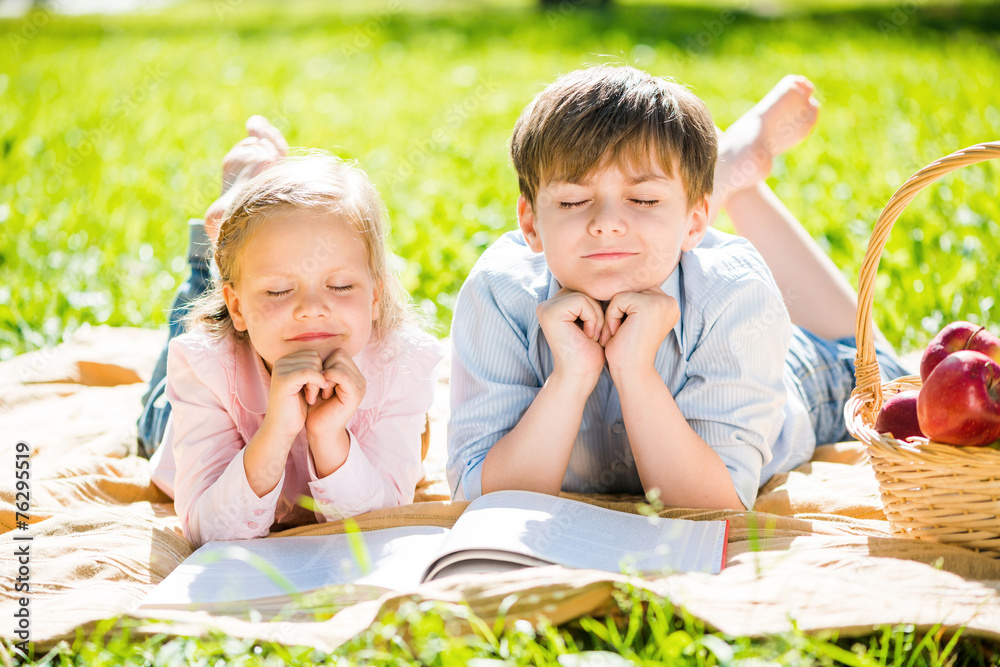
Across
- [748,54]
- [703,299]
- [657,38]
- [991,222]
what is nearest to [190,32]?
[657,38]

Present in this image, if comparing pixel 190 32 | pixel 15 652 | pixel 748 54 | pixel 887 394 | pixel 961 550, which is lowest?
pixel 15 652

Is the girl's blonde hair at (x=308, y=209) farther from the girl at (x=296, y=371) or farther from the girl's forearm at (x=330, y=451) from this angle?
the girl's forearm at (x=330, y=451)

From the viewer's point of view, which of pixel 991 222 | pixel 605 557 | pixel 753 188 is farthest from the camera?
pixel 991 222

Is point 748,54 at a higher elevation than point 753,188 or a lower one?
higher

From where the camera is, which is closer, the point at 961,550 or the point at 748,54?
the point at 961,550

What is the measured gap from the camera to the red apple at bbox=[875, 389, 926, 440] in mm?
2156

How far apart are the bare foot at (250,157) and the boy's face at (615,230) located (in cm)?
114

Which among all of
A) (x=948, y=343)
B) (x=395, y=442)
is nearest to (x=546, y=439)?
(x=395, y=442)

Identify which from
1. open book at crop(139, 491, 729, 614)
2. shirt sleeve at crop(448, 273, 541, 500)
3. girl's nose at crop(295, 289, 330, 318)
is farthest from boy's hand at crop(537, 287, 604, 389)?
girl's nose at crop(295, 289, 330, 318)

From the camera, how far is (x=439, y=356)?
8.46 feet

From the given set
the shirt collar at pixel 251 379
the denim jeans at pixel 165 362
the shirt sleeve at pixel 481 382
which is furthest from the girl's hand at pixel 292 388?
the denim jeans at pixel 165 362

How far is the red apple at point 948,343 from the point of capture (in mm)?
2182

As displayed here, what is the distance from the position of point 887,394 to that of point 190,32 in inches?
528

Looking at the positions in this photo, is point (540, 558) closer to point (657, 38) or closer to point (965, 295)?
point (965, 295)
